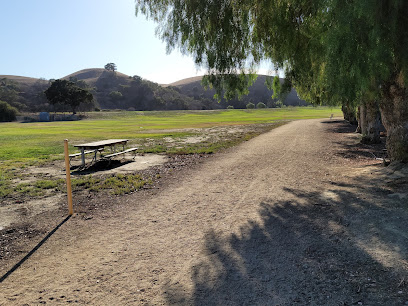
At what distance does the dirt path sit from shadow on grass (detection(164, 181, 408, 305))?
1cm

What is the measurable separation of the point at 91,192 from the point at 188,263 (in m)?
4.84

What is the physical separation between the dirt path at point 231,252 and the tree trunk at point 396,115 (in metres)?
1.90

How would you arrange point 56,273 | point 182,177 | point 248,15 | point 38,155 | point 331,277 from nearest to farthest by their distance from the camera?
point 331,277
point 56,273
point 248,15
point 182,177
point 38,155

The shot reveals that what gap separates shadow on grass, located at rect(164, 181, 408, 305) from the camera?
3.26 metres

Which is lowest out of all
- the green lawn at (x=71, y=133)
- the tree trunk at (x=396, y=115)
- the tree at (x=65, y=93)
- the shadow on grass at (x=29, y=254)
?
the shadow on grass at (x=29, y=254)

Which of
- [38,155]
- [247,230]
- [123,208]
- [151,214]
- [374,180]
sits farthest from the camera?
[38,155]

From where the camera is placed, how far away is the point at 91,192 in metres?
8.08

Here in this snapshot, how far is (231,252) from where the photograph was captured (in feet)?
14.2

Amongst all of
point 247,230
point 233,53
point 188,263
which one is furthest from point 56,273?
point 233,53

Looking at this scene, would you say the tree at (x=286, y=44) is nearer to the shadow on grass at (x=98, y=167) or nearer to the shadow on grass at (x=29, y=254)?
the shadow on grass at (x=98, y=167)

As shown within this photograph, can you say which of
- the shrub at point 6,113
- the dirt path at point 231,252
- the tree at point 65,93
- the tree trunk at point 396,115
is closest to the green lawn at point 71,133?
the tree at point 65,93

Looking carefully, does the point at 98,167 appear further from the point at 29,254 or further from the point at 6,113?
the point at 6,113

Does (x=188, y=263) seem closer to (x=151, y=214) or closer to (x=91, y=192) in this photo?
(x=151, y=214)

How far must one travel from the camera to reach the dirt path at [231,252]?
3367 millimetres
